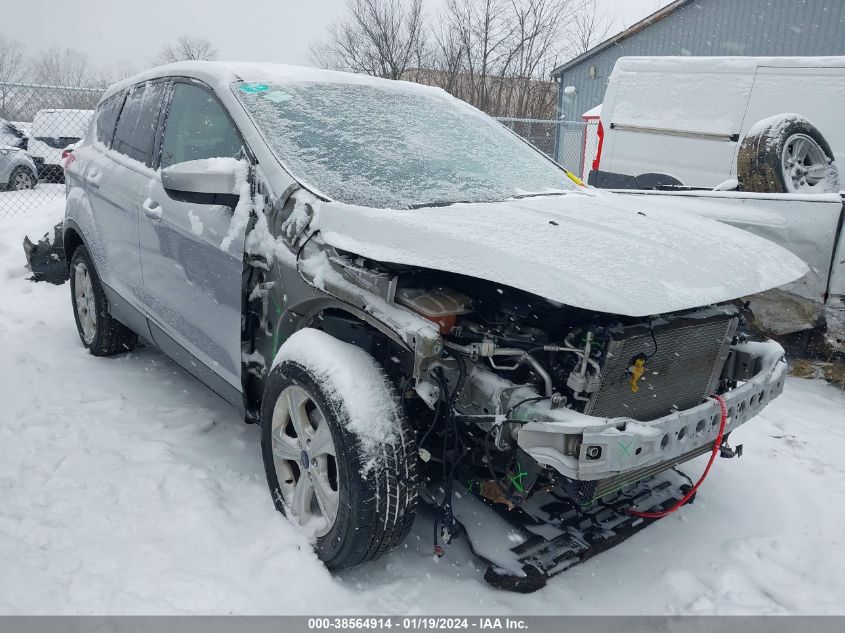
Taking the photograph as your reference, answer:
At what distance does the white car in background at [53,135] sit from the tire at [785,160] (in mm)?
12809

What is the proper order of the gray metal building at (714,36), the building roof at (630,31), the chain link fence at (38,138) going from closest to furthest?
the chain link fence at (38,138) < the gray metal building at (714,36) < the building roof at (630,31)

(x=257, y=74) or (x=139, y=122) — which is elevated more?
(x=257, y=74)

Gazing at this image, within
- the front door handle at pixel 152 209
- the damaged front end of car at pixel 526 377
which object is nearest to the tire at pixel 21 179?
the front door handle at pixel 152 209

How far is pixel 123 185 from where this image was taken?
3.77m

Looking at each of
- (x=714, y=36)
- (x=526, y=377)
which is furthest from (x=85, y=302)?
(x=714, y=36)

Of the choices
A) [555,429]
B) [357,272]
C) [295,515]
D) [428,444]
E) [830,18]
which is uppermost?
[830,18]

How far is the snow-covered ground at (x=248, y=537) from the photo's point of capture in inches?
93.8

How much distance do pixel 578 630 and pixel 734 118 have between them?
660 cm

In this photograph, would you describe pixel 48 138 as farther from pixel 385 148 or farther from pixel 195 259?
pixel 385 148

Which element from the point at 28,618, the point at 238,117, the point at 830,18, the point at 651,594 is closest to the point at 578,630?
the point at 651,594

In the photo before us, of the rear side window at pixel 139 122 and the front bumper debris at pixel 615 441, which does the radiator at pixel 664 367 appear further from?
the rear side window at pixel 139 122

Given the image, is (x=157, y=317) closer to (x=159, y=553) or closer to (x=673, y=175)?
(x=159, y=553)

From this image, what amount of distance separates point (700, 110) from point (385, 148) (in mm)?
5794

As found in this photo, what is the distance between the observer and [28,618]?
217 centimetres
